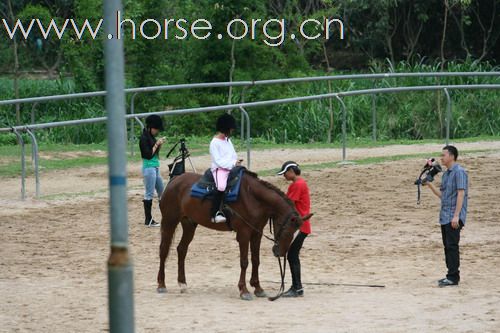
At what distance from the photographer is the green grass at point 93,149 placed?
22094 millimetres

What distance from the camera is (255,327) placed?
37.0 ft

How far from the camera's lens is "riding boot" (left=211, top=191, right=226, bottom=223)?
12.9 metres

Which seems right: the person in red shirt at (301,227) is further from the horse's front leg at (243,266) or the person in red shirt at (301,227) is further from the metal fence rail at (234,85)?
the metal fence rail at (234,85)

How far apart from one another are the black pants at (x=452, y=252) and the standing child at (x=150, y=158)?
518 cm

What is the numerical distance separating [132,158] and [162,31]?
18.8ft

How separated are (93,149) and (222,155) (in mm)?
11306

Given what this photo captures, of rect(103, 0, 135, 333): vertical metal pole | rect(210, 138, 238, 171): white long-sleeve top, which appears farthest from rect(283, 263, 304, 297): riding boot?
rect(103, 0, 135, 333): vertical metal pole

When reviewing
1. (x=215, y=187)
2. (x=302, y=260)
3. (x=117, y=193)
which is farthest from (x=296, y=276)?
(x=117, y=193)

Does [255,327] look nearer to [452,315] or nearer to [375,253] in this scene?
[452,315]

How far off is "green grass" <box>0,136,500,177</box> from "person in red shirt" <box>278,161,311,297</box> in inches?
320

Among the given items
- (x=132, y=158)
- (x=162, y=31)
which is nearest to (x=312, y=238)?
(x=132, y=158)

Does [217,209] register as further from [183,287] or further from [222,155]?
[183,287]

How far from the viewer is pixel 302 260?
1504 cm

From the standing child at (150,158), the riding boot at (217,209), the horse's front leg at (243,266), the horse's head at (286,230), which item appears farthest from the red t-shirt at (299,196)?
the standing child at (150,158)
